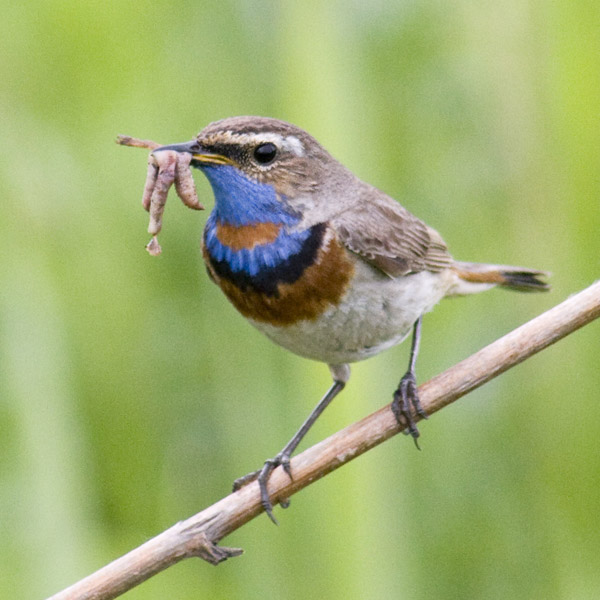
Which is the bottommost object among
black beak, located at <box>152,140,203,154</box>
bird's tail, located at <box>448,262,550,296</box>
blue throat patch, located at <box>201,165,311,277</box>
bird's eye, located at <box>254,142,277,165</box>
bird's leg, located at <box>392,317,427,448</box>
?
bird's leg, located at <box>392,317,427,448</box>

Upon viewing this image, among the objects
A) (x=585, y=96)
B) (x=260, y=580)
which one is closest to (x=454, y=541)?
(x=260, y=580)

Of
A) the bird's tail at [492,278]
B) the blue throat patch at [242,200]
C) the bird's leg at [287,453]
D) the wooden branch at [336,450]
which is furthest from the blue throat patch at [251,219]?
the bird's tail at [492,278]

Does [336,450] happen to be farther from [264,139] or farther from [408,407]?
[264,139]

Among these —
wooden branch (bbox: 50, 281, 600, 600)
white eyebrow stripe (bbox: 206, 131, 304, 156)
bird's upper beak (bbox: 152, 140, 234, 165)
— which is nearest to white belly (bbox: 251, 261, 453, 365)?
wooden branch (bbox: 50, 281, 600, 600)

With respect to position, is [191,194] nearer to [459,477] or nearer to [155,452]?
[155,452]

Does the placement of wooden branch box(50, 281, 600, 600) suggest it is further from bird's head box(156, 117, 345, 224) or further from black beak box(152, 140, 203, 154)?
black beak box(152, 140, 203, 154)

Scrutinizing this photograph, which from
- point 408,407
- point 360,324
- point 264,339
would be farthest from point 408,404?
point 264,339
